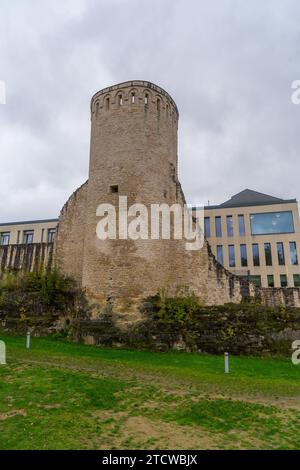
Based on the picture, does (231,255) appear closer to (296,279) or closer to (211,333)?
(296,279)

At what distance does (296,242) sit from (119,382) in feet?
111

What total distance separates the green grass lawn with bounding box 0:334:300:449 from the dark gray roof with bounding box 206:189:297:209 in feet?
100

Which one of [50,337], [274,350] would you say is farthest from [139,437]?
[50,337]

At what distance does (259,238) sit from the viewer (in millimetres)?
40625

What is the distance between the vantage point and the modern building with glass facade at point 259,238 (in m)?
39.2

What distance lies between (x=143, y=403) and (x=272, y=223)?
1391 inches

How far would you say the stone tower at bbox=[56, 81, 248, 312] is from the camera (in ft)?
52.0

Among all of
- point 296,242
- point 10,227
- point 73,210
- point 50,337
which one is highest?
point 10,227

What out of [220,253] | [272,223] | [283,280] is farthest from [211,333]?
[272,223]

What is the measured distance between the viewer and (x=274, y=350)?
46.6 feet

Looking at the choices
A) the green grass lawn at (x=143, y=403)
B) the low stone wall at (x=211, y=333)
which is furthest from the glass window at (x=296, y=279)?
the green grass lawn at (x=143, y=403)

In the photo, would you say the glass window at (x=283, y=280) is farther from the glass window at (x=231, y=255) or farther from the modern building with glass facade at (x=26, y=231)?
the modern building with glass facade at (x=26, y=231)

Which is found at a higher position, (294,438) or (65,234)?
(65,234)

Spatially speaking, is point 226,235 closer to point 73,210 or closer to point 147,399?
point 73,210
